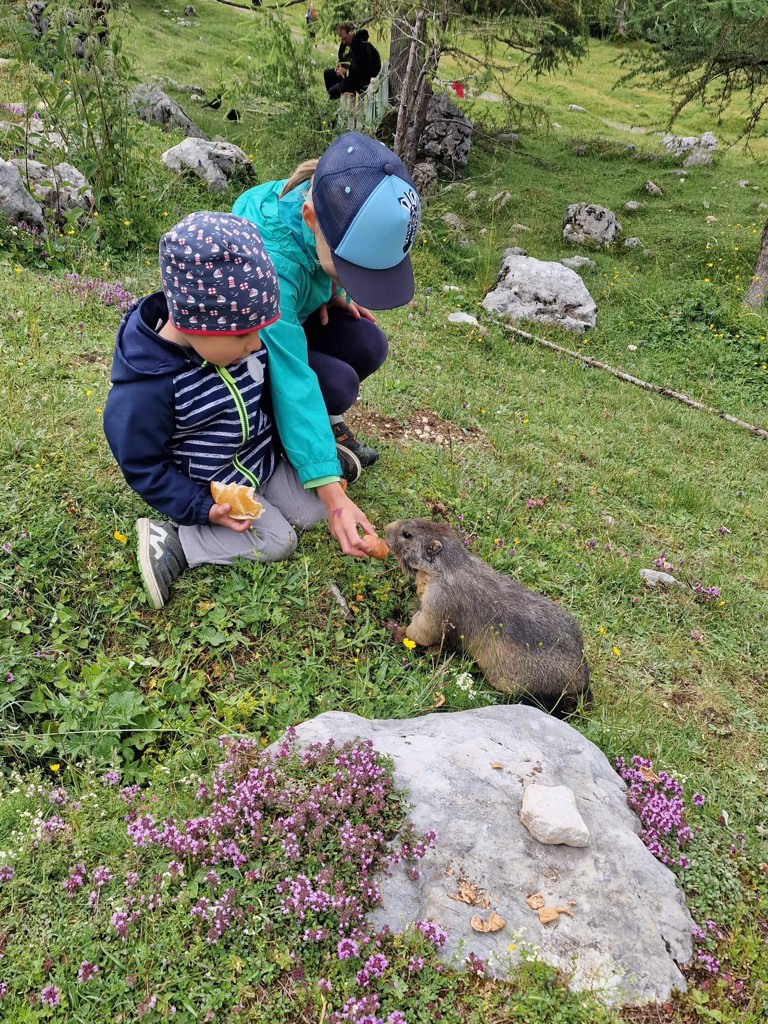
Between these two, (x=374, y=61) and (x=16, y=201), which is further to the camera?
(x=374, y=61)

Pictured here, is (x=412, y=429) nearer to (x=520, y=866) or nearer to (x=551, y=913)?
(x=520, y=866)

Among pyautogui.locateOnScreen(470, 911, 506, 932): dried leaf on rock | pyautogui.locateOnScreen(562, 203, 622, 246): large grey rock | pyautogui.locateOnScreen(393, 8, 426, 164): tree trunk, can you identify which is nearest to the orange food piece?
pyautogui.locateOnScreen(470, 911, 506, 932): dried leaf on rock

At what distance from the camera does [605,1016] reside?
2.32 m

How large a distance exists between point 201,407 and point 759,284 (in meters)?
10.2

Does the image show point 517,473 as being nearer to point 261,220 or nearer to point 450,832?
point 261,220

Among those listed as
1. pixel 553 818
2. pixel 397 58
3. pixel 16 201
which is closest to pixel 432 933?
pixel 553 818

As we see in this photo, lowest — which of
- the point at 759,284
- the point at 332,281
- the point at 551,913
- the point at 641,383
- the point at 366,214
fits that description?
the point at 641,383

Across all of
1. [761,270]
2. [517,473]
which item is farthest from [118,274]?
[761,270]

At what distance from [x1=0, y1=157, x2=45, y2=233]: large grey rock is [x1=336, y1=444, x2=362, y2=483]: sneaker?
4.80 meters

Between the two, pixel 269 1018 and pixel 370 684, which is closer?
pixel 269 1018

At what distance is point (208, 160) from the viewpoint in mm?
10297

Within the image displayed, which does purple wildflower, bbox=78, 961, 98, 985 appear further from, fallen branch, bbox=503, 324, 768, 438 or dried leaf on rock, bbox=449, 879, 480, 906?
fallen branch, bbox=503, 324, 768, 438

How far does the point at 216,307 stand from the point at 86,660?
1.83 metres

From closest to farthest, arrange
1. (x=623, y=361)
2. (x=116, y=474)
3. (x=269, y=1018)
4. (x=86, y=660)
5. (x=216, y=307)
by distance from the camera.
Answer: (x=269, y=1018), (x=216, y=307), (x=86, y=660), (x=116, y=474), (x=623, y=361)
